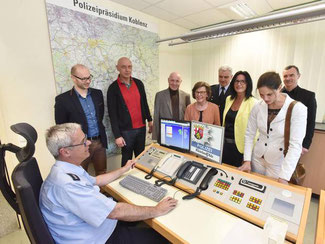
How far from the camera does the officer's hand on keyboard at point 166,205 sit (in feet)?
3.43

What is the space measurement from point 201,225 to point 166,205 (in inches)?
8.9

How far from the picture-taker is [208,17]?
320 centimetres

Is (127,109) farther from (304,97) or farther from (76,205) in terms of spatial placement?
(304,97)

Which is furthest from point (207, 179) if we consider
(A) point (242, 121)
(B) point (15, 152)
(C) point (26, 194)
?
(B) point (15, 152)

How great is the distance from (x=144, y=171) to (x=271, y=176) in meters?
1.03

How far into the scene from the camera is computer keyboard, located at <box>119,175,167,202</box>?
47.4 inches

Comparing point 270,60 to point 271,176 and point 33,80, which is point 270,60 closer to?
point 271,176

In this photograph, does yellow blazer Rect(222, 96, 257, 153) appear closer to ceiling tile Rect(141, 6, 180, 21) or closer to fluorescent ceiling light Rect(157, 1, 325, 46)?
fluorescent ceiling light Rect(157, 1, 325, 46)

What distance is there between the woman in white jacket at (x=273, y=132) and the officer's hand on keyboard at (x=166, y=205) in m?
0.69

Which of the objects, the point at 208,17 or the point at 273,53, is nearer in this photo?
the point at 273,53

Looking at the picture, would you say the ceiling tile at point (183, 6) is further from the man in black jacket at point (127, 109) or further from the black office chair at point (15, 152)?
the black office chair at point (15, 152)

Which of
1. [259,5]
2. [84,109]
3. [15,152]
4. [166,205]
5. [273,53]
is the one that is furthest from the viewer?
[273,53]

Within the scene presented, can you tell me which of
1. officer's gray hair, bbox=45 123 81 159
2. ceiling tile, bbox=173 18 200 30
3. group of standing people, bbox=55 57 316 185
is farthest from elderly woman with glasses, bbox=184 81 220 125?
ceiling tile, bbox=173 18 200 30

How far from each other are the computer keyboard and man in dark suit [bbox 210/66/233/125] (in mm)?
1538
